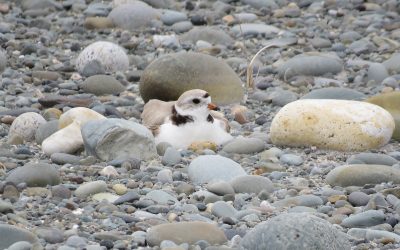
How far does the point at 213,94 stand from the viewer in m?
9.27

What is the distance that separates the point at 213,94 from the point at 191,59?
0.35m

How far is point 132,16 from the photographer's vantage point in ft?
39.3

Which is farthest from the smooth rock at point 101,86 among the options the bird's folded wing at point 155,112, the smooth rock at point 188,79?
the bird's folded wing at point 155,112

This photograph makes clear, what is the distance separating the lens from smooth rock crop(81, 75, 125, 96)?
966cm

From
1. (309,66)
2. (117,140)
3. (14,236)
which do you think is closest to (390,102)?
(309,66)

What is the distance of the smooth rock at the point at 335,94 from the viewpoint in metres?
9.11

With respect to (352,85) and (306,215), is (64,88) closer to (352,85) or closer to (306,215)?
(352,85)

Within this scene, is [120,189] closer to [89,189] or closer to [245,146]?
[89,189]

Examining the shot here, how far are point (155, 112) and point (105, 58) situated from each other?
2.15m

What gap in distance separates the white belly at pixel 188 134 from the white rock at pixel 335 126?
0.44 meters

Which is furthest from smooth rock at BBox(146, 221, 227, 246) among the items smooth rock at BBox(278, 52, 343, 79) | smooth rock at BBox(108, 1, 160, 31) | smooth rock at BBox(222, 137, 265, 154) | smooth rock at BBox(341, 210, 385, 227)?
smooth rock at BBox(108, 1, 160, 31)

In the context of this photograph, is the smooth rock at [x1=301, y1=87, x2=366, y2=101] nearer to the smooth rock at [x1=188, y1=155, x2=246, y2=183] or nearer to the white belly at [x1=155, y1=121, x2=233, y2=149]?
the white belly at [x1=155, y1=121, x2=233, y2=149]

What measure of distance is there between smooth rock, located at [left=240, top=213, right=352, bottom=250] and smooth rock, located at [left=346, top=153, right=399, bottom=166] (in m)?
2.02

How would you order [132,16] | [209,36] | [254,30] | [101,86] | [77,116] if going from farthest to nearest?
[132,16], [254,30], [209,36], [101,86], [77,116]
